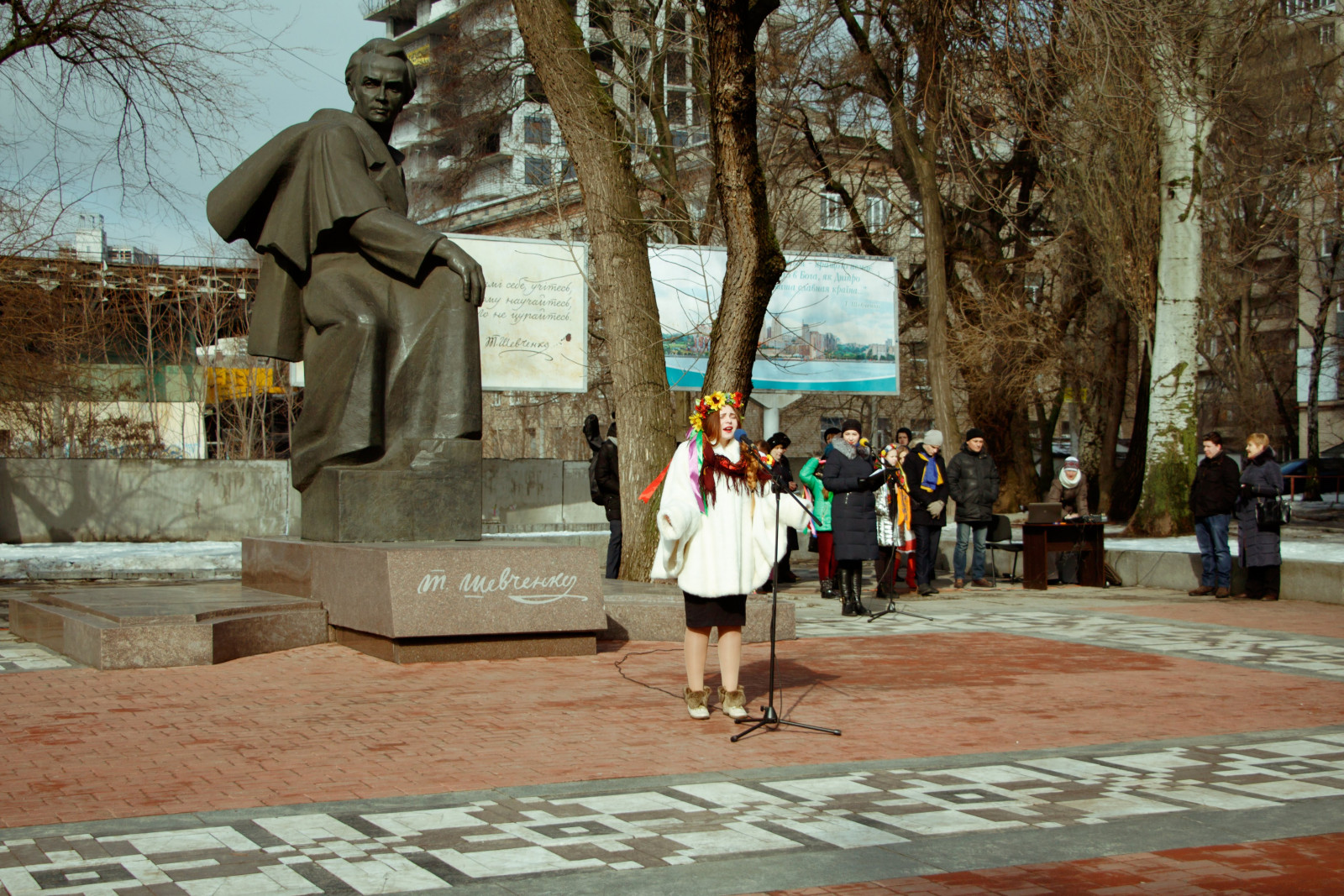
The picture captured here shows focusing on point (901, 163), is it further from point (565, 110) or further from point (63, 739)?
point (63, 739)

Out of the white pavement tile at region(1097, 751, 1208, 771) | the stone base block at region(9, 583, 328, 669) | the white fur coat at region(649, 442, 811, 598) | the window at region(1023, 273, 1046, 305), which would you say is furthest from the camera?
the window at region(1023, 273, 1046, 305)

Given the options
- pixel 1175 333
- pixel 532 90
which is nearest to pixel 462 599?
pixel 1175 333

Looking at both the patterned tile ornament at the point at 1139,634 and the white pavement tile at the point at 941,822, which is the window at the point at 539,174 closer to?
the patterned tile ornament at the point at 1139,634

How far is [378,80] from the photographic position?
10812 millimetres

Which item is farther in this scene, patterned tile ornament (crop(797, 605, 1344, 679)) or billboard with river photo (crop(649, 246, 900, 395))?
billboard with river photo (crop(649, 246, 900, 395))

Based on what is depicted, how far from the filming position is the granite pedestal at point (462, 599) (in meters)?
9.09

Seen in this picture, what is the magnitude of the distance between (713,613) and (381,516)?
3810 millimetres

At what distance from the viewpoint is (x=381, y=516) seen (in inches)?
399

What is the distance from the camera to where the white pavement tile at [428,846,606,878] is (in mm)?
4379

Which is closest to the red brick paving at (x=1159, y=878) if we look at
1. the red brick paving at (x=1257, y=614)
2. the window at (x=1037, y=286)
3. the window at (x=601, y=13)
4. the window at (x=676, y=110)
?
the red brick paving at (x=1257, y=614)

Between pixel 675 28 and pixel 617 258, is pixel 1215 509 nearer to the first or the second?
pixel 617 258

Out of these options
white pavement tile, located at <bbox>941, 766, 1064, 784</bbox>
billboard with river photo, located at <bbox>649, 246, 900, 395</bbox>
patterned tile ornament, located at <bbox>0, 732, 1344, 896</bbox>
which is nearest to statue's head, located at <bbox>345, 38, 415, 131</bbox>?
patterned tile ornament, located at <bbox>0, 732, 1344, 896</bbox>

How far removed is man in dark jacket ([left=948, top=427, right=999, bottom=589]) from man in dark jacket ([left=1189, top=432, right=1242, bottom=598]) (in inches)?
92.4

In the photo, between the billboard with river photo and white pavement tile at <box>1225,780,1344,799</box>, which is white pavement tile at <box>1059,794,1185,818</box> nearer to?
white pavement tile at <box>1225,780,1344,799</box>
